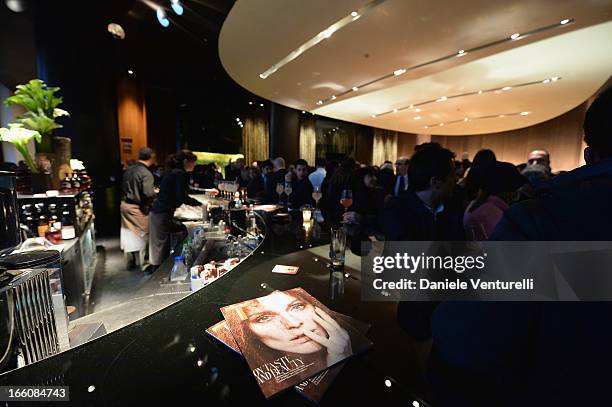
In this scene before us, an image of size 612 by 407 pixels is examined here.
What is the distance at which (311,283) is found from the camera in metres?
1.08

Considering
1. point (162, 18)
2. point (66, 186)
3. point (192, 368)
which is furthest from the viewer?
point (162, 18)

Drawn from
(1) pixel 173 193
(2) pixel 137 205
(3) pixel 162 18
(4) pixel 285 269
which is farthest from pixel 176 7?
(4) pixel 285 269

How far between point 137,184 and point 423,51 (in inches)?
186

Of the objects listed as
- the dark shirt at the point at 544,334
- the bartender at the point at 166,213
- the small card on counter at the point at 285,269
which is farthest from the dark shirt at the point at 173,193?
the dark shirt at the point at 544,334

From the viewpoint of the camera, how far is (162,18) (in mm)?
3859

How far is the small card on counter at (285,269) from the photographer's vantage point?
3.88 ft

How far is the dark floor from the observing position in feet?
4.06

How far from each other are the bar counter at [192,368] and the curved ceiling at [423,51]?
3.36 metres

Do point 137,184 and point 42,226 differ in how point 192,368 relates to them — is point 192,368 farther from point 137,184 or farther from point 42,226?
point 137,184

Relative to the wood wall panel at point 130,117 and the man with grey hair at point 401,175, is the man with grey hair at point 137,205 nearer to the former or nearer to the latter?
the wood wall panel at point 130,117

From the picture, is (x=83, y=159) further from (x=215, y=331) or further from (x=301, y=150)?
(x=301, y=150)

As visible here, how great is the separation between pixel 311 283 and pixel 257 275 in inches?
9.5

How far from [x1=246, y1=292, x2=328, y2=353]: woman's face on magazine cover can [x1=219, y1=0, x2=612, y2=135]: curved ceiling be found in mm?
3281

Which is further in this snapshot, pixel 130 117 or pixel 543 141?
pixel 543 141
